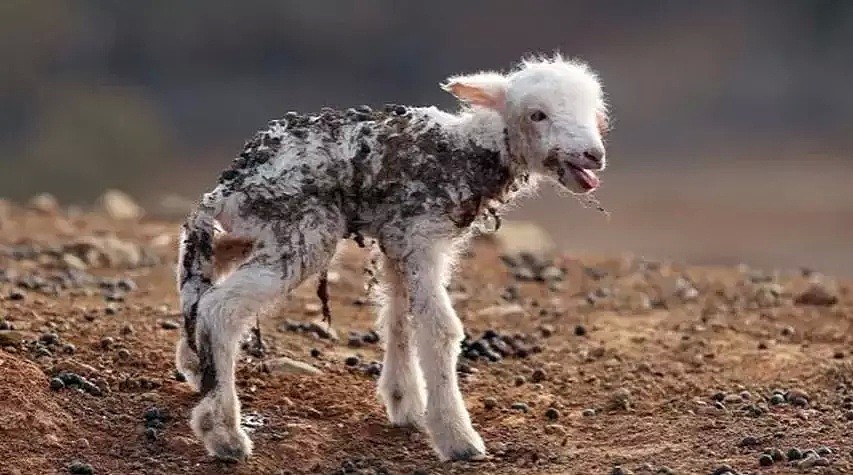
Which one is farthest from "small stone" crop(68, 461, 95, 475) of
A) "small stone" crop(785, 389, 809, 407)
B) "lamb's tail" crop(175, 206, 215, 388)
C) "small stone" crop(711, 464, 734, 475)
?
"small stone" crop(785, 389, 809, 407)

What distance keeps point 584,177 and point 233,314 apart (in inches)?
77.6

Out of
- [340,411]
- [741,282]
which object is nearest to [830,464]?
[340,411]

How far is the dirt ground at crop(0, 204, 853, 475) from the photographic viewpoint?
25.9ft

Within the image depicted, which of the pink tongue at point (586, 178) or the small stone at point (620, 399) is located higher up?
the pink tongue at point (586, 178)

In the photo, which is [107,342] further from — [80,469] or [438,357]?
[438,357]

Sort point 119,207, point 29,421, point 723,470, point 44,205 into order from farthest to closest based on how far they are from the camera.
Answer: point 119,207
point 44,205
point 29,421
point 723,470

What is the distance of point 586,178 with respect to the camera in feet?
25.4

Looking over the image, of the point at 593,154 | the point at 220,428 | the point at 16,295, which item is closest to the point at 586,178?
the point at 593,154

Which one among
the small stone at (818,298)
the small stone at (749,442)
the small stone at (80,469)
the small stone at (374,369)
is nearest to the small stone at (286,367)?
the small stone at (374,369)

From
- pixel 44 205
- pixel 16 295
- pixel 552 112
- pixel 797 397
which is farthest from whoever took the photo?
pixel 44 205

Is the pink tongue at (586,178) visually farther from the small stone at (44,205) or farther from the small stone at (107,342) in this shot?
the small stone at (44,205)

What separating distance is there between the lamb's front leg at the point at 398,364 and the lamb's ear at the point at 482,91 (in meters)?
1.08

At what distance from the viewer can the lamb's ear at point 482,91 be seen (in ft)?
26.7

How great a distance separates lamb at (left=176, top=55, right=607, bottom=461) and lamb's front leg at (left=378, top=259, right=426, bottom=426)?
308 mm
